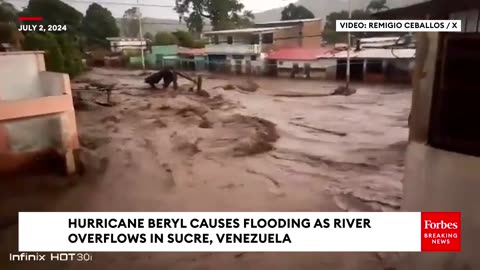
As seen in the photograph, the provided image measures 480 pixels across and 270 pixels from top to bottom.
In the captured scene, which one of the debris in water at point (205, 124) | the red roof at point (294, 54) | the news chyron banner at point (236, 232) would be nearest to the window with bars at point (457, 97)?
the news chyron banner at point (236, 232)

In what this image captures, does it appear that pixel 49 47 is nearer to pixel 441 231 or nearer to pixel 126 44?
pixel 126 44

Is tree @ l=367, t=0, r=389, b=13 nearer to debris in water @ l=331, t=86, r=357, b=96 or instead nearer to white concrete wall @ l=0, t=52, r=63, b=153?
debris in water @ l=331, t=86, r=357, b=96

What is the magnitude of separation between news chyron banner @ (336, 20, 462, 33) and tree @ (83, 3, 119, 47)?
2.25 feet

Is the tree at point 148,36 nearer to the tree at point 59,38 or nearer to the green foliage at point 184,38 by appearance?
the green foliage at point 184,38

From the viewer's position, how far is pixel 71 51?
3.79 feet

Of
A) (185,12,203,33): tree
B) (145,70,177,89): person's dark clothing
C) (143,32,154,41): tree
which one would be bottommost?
(145,70,177,89): person's dark clothing

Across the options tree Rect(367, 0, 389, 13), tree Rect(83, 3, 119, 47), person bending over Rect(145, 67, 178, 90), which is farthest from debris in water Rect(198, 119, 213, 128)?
tree Rect(367, 0, 389, 13)

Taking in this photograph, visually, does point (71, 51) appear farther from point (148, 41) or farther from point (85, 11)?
point (148, 41)

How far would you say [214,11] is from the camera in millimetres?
1209

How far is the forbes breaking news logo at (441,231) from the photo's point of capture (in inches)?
46.6

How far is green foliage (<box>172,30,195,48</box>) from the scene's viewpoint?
1.19 metres

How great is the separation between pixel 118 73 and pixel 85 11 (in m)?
0.20

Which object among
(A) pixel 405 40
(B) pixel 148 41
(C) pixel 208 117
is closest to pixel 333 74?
(A) pixel 405 40

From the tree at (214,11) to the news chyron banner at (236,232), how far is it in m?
0.60
